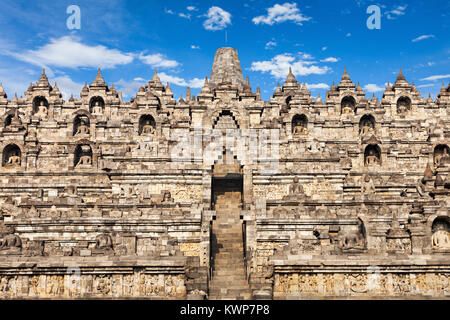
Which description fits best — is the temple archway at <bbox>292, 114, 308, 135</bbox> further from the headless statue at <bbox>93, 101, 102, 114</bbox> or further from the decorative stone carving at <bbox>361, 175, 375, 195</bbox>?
the headless statue at <bbox>93, 101, 102, 114</bbox>

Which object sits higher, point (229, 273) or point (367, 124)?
point (367, 124)

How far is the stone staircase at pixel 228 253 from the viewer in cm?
2234

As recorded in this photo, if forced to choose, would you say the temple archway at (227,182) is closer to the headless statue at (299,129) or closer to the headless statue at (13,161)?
the headless statue at (299,129)

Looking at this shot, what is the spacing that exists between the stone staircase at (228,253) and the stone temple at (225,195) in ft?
0.31

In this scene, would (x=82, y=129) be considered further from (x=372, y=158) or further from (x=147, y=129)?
(x=372, y=158)

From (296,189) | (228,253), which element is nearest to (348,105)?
(296,189)

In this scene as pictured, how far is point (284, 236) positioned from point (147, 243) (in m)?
7.63

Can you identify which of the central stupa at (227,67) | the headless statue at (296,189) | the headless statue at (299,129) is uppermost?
the central stupa at (227,67)

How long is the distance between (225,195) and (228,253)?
7.45 metres

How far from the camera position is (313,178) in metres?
34.2

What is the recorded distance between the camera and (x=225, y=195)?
33.1 metres

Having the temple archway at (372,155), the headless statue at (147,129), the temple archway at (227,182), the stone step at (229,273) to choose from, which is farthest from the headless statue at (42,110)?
the stone step at (229,273)
